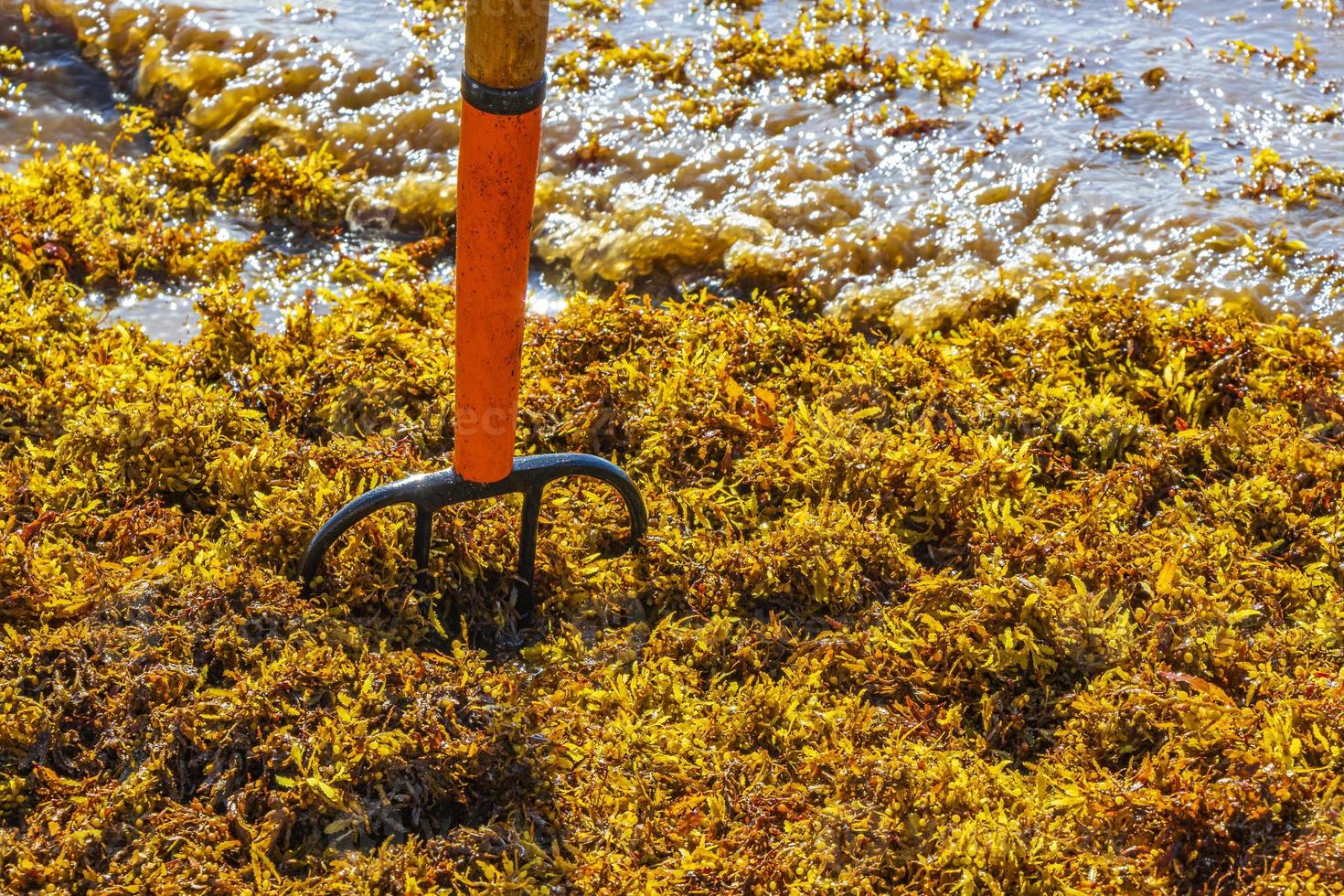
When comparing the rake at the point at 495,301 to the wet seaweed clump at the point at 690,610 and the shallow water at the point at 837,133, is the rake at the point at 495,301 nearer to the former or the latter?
the wet seaweed clump at the point at 690,610

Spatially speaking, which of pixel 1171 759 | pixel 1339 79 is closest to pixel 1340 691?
pixel 1171 759

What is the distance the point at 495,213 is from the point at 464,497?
0.87m

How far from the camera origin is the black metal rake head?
2926 mm

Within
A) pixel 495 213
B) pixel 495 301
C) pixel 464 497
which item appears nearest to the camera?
pixel 495 213

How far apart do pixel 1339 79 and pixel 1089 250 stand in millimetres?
2283

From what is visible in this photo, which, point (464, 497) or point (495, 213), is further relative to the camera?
point (464, 497)

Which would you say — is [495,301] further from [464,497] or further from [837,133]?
[837,133]

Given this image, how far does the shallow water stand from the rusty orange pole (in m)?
2.06

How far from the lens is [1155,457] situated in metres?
3.67

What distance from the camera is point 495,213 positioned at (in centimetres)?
242

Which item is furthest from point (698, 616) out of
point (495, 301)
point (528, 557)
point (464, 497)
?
point (495, 301)

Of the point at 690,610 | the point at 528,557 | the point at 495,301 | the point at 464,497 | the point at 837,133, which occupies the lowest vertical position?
the point at 690,610

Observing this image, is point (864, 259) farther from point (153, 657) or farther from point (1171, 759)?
point (153, 657)

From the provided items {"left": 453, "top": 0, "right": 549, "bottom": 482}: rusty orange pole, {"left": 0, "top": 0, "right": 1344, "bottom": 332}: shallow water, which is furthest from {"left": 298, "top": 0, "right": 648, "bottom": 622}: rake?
{"left": 0, "top": 0, "right": 1344, "bottom": 332}: shallow water
